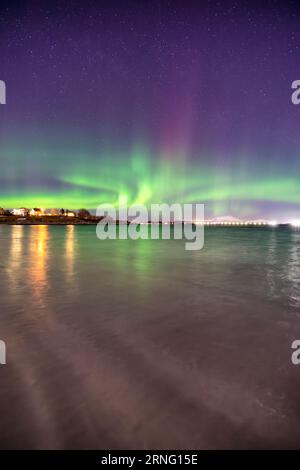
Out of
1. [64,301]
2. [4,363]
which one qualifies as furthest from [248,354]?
[64,301]

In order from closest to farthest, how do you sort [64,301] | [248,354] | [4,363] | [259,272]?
[4,363] → [248,354] → [64,301] → [259,272]

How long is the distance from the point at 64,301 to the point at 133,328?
129 inches

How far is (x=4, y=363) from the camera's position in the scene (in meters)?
4.49

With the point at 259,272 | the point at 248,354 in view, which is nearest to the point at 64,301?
the point at 248,354

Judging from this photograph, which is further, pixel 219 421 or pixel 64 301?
pixel 64 301

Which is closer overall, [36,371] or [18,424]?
[18,424]

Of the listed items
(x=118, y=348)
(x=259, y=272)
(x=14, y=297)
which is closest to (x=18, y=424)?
(x=118, y=348)

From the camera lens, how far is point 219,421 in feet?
10.3

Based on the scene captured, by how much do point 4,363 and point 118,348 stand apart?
1.98 meters
